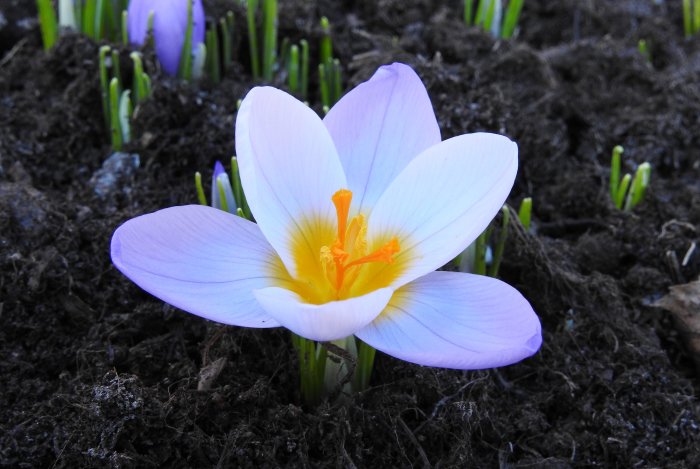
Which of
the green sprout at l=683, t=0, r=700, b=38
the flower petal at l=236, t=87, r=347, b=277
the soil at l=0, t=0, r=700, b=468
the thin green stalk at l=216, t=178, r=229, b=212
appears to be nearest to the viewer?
the flower petal at l=236, t=87, r=347, b=277

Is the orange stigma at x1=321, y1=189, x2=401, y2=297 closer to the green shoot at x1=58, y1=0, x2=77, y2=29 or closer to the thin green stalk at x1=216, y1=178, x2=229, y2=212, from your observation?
the thin green stalk at x1=216, y1=178, x2=229, y2=212

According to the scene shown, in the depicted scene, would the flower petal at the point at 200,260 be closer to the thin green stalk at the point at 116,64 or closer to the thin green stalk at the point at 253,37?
the thin green stalk at the point at 116,64

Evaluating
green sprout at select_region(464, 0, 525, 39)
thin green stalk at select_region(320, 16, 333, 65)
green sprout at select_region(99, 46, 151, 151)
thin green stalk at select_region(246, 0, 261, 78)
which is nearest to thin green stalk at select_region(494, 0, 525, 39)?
green sprout at select_region(464, 0, 525, 39)

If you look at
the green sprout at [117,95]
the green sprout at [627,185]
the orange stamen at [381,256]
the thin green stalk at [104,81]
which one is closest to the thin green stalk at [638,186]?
the green sprout at [627,185]

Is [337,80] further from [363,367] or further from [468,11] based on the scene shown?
[363,367]

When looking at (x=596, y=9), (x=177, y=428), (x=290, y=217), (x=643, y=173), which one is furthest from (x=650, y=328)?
(x=596, y=9)

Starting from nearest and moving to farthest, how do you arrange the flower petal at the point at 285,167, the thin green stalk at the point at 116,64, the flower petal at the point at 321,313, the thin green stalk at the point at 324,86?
the flower petal at the point at 321,313
the flower petal at the point at 285,167
the thin green stalk at the point at 116,64
the thin green stalk at the point at 324,86

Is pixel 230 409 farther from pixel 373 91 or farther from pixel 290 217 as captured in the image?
pixel 373 91
